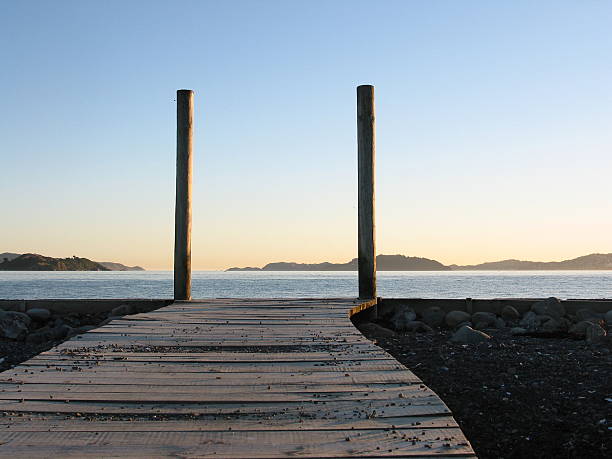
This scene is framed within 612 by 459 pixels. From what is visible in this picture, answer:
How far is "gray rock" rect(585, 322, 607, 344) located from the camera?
7.64 metres

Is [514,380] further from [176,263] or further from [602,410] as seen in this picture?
[176,263]

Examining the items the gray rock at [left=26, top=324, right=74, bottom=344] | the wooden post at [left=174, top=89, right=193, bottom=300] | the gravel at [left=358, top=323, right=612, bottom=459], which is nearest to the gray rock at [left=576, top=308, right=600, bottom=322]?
the gravel at [left=358, top=323, right=612, bottom=459]

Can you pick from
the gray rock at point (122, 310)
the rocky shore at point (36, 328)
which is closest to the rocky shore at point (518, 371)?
the gray rock at point (122, 310)

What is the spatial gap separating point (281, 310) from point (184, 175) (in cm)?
271

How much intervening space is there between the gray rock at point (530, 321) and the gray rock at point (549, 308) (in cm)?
19

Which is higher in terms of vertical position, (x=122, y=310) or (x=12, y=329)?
(x=122, y=310)

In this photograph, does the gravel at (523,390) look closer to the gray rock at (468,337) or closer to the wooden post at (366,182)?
the gray rock at (468,337)

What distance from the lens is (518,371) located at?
598 cm

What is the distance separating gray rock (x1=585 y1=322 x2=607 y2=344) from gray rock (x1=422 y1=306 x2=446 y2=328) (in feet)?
6.79

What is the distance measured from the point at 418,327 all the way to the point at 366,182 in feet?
7.16

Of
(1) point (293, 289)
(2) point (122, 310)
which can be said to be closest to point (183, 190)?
(2) point (122, 310)

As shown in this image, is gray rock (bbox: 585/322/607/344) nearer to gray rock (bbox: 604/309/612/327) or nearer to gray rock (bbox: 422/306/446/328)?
gray rock (bbox: 604/309/612/327)

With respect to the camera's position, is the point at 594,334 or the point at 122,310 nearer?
the point at 594,334

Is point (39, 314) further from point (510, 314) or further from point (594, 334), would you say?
point (594, 334)
